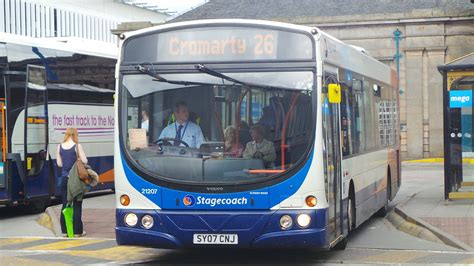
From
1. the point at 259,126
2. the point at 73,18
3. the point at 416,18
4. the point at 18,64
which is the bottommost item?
the point at 259,126

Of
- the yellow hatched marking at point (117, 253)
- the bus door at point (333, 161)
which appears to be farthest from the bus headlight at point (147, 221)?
the bus door at point (333, 161)

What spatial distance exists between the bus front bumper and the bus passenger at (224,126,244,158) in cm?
67

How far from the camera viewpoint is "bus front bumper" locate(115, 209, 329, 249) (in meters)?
8.81

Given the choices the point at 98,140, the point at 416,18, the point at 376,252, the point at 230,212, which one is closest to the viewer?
the point at 230,212

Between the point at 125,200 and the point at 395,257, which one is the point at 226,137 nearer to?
the point at 125,200

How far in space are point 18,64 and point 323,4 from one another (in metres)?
28.4

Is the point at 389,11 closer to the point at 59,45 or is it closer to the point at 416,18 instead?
the point at 416,18

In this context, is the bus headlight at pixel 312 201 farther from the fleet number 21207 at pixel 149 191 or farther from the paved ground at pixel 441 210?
the paved ground at pixel 441 210

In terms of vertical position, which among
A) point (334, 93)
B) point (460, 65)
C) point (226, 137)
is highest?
point (460, 65)

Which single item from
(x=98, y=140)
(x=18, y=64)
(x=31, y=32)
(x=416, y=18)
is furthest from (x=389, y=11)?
(x=31, y=32)

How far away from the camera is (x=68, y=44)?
18.5 metres

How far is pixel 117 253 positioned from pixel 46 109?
6605 millimetres

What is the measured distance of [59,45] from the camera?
17.9 meters

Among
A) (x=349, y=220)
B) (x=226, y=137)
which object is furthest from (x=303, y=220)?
(x=349, y=220)
